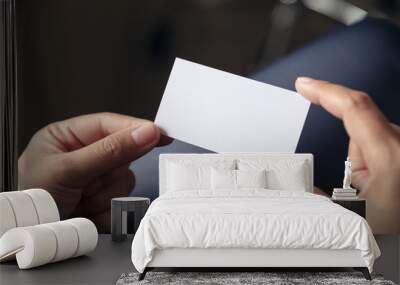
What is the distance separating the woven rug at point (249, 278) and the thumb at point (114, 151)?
2.38m

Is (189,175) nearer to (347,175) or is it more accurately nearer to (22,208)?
(347,175)

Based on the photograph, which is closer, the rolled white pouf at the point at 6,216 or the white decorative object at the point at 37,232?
the white decorative object at the point at 37,232

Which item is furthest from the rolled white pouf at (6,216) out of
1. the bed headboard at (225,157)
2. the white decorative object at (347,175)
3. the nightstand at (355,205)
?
the white decorative object at (347,175)

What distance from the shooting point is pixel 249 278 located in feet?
15.9

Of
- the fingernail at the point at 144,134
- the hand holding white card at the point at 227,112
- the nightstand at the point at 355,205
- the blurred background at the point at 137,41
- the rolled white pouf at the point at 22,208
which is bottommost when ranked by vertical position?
the nightstand at the point at 355,205

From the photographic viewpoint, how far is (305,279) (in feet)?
15.9

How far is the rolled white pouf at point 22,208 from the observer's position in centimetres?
543

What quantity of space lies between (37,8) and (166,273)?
3749 mm

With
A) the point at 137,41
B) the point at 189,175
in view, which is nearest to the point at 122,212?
the point at 189,175

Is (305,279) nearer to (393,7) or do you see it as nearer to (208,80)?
(208,80)

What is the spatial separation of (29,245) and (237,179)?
92.4 inches

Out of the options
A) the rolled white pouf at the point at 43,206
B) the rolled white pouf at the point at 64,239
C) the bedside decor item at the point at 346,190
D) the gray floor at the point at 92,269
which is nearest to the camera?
the gray floor at the point at 92,269

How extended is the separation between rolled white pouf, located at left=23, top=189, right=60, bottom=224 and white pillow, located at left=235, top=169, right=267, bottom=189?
1.90 meters

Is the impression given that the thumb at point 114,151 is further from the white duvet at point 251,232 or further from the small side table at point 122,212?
the white duvet at point 251,232
